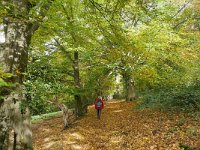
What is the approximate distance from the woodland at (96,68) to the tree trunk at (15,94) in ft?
0.08

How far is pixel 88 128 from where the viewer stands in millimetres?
14117

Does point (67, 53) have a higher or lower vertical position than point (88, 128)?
higher

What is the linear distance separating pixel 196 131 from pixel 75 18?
963 centimetres

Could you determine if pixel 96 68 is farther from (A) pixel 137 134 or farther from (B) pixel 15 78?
(B) pixel 15 78

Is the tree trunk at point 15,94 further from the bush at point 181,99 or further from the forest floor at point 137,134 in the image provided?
the bush at point 181,99

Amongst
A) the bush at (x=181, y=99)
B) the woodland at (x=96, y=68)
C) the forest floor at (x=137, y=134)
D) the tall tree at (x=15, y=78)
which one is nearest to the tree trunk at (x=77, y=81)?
the woodland at (x=96, y=68)

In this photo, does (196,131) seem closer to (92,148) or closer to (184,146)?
(184,146)

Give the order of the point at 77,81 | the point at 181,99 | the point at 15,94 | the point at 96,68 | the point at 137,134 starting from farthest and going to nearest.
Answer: the point at 77,81, the point at 96,68, the point at 181,99, the point at 137,134, the point at 15,94

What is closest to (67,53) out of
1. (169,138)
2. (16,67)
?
(169,138)

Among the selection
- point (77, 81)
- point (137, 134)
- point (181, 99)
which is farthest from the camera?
point (77, 81)

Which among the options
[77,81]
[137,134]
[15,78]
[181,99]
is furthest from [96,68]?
[15,78]

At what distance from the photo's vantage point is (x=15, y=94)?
19.6 ft

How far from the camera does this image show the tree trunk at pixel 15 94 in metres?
5.66

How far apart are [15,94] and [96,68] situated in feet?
36.1
